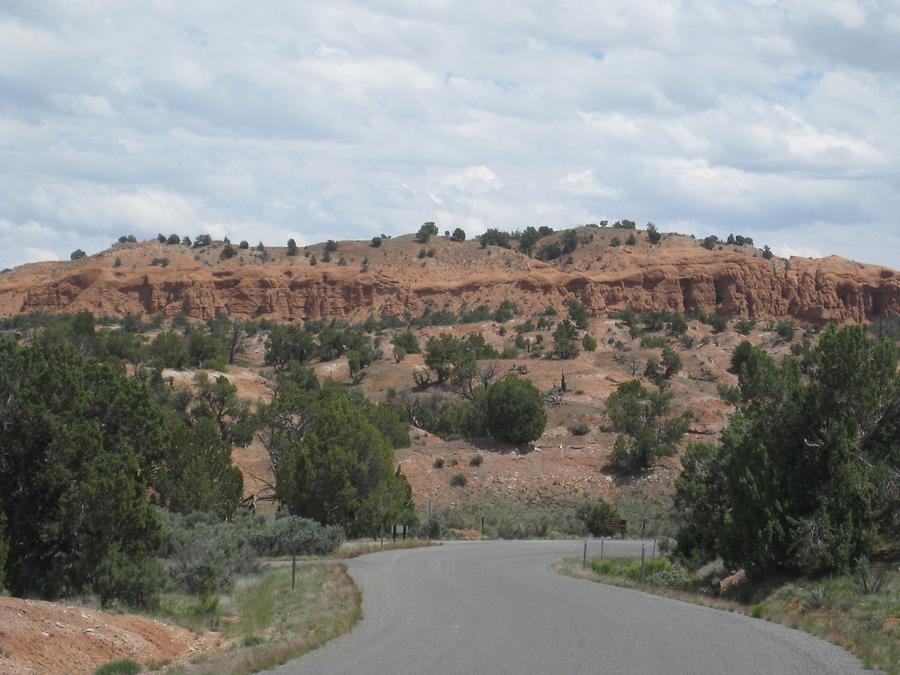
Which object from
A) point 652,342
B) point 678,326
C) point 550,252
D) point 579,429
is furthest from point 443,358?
point 550,252

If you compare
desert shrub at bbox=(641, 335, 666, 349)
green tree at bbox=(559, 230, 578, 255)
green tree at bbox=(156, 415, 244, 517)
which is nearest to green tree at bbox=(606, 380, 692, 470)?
desert shrub at bbox=(641, 335, 666, 349)

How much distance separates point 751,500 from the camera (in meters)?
26.3

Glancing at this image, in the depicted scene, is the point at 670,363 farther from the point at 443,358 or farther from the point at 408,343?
the point at 408,343

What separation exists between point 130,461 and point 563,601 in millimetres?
10276

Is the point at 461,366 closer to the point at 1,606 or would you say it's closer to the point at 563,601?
the point at 563,601

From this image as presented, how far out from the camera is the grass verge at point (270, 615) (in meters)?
14.8

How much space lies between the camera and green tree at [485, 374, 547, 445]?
71.6 metres

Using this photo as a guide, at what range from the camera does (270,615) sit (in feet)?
72.0

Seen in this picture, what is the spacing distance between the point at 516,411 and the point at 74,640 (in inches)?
2226

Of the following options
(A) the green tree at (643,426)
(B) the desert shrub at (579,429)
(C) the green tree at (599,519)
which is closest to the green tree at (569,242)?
(A) the green tree at (643,426)

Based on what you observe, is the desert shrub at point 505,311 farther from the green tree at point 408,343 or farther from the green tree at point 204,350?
the green tree at point 204,350

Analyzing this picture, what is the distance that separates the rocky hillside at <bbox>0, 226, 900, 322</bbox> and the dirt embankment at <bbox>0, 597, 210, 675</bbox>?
349ft

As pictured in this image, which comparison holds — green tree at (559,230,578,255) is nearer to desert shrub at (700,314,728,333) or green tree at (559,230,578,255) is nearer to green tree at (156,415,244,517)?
desert shrub at (700,314,728,333)

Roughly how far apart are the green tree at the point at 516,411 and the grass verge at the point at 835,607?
40820mm
